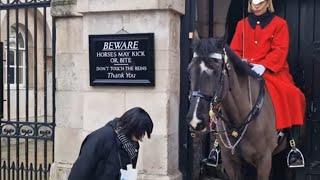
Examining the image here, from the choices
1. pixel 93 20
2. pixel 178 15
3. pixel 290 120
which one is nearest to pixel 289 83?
pixel 290 120

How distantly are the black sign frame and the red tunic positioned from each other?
1102 millimetres

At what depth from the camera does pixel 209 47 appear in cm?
464

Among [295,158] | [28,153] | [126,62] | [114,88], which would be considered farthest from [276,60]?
[28,153]

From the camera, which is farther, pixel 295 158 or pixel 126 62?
pixel 126 62

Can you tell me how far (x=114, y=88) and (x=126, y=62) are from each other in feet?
1.24

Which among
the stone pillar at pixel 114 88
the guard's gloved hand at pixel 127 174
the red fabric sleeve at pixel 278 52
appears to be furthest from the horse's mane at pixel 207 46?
the stone pillar at pixel 114 88

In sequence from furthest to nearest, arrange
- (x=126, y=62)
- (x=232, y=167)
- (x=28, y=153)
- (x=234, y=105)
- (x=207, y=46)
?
(x=28, y=153) → (x=126, y=62) → (x=232, y=167) → (x=234, y=105) → (x=207, y=46)

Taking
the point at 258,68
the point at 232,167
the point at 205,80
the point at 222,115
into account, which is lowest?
the point at 232,167

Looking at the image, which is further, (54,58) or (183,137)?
(54,58)

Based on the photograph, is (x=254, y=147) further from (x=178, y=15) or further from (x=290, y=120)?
(x=178, y=15)

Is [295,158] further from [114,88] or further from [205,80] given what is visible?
[114,88]

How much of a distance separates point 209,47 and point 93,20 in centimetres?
248

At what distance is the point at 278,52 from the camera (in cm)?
597

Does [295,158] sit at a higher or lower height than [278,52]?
lower
